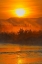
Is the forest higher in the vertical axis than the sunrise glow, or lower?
lower

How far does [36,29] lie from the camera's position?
36.2 feet

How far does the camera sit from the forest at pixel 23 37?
1040cm

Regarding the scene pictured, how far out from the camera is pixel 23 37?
35.3 ft

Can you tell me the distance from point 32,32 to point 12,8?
1.67m

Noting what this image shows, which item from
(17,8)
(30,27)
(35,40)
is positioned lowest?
(35,40)

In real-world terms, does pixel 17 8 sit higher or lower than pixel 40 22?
higher

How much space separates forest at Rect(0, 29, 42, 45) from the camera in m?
10.4

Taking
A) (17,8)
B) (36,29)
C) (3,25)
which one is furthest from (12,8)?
(36,29)

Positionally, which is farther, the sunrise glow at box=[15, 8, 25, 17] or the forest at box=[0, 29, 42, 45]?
the forest at box=[0, 29, 42, 45]

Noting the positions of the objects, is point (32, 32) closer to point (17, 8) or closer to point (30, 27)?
point (30, 27)

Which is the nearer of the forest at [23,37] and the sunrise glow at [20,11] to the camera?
the sunrise glow at [20,11]

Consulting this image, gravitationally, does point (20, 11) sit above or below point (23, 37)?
above

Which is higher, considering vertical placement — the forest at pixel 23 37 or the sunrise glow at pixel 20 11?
the sunrise glow at pixel 20 11

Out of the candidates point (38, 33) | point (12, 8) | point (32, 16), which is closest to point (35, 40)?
point (38, 33)
